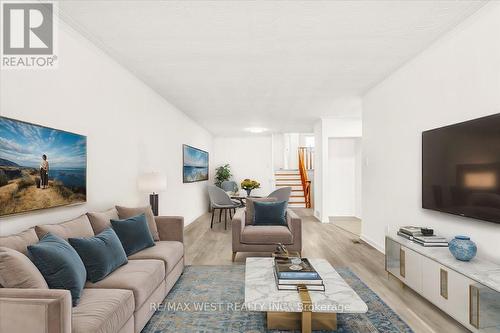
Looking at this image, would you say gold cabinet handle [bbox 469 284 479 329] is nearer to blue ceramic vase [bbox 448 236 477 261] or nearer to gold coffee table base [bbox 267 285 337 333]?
blue ceramic vase [bbox 448 236 477 261]

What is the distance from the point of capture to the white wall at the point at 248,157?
10.2 metres

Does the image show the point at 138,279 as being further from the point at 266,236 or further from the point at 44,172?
the point at 266,236

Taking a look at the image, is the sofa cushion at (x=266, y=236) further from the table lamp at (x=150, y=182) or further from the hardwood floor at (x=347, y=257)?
the table lamp at (x=150, y=182)

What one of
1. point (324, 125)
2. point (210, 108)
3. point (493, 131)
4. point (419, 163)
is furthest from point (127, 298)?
point (324, 125)

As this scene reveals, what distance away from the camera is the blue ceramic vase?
2.29 metres

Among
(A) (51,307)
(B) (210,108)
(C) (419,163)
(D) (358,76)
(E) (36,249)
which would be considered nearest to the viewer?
(A) (51,307)

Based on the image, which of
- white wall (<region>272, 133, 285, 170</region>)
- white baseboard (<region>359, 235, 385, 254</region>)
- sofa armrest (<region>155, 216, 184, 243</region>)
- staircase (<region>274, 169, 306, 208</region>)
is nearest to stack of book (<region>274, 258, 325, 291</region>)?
sofa armrest (<region>155, 216, 184, 243</region>)

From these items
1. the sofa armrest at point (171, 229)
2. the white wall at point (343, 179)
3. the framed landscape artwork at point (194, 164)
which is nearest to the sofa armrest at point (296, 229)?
the sofa armrest at point (171, 229)

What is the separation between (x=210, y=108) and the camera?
19.5 feet

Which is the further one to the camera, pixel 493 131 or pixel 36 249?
pixel 493 131

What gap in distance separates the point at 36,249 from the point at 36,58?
1588mm

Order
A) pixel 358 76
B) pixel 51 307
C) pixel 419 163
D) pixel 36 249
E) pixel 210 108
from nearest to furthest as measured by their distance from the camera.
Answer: pixel 51 307 < pixel 36 249 < pixel 419 163 < pixel 358 76 < pixel 210 108

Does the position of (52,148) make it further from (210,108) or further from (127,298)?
(210,108)

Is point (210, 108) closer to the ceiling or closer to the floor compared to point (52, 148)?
closer to the ceiling
